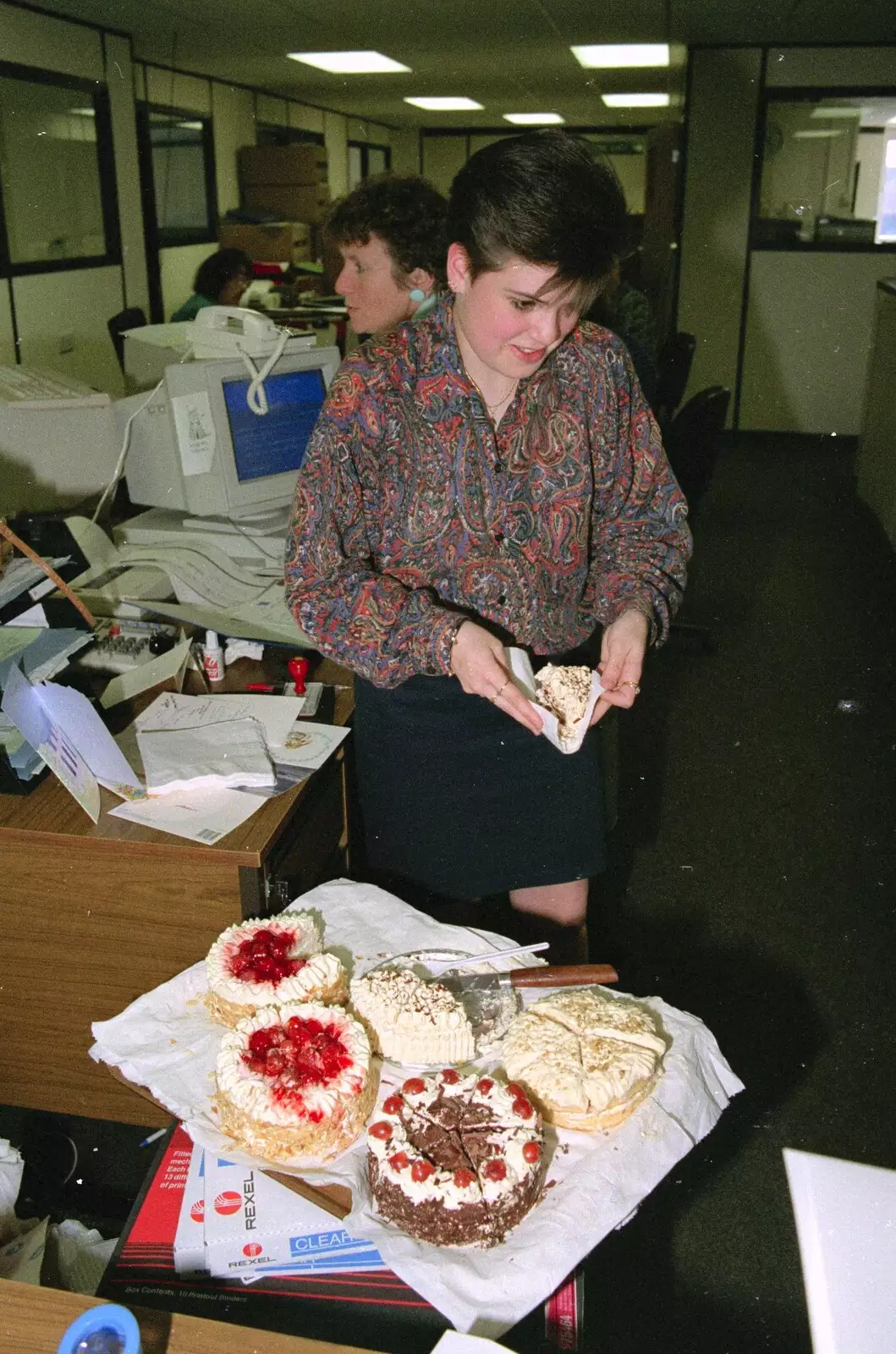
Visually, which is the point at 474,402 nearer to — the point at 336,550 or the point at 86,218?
the point at 336,550

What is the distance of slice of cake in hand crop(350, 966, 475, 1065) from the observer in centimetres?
107

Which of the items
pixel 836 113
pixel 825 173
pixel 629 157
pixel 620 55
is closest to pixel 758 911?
pixel 825 173

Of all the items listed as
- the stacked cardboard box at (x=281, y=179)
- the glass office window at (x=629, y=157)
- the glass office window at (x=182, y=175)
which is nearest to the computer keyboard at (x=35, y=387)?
the glass office window at (x=182, y=175)

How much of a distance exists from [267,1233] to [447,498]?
0.86m

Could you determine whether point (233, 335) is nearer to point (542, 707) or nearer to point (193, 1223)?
point (542, 707)

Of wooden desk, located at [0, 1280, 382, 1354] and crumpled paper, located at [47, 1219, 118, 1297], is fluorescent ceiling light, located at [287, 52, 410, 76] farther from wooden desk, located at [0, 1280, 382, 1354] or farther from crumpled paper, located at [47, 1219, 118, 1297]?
wooden desk, located at [0, 1280, 382, 1354]

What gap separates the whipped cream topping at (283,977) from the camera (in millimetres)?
1125

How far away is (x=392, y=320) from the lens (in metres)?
2.45

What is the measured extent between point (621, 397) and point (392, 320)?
1.10m

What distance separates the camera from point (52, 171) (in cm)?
587

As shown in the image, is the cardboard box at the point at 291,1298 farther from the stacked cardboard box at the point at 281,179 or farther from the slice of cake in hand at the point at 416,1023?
the stacked cardboard box at the point at 281,179

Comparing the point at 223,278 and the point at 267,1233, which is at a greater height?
the point at 223,278

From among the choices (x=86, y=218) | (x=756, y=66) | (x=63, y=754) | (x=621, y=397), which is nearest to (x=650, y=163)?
(x=756, y=66)

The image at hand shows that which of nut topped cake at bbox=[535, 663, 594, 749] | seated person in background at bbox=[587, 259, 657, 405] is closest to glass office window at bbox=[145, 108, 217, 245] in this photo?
seated person in background at bbox=[587, 259, 657, 405]
